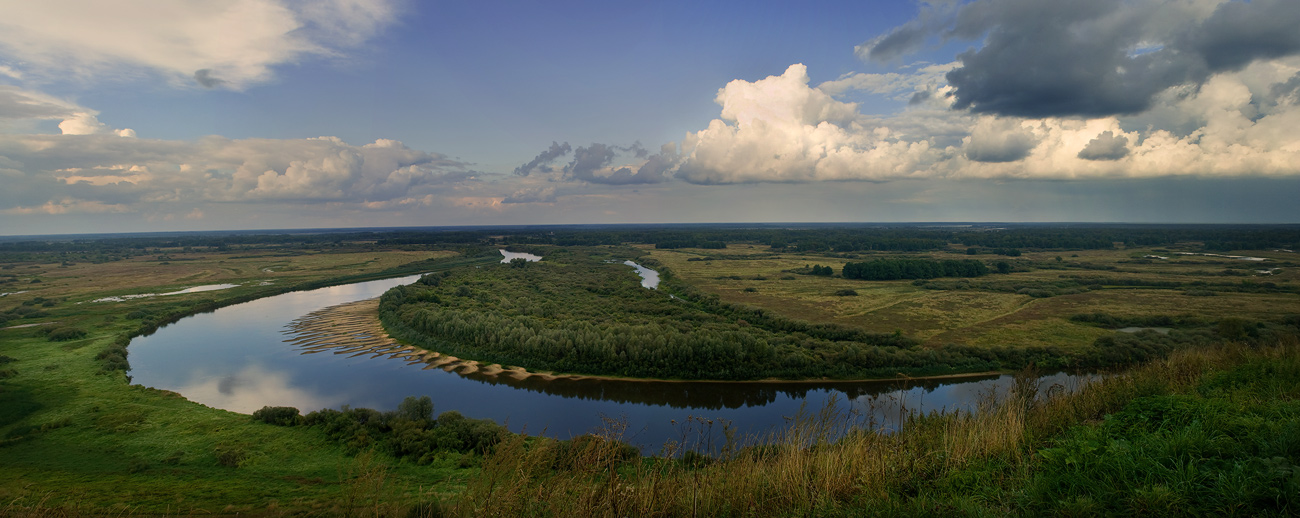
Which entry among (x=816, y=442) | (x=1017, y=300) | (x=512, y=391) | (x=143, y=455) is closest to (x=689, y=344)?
(x=512, y=391)

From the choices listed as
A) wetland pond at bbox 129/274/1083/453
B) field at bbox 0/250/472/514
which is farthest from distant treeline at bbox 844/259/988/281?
field at bbox 0/250/472/514

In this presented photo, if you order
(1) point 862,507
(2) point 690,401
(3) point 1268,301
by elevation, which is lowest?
(2) point 690,401

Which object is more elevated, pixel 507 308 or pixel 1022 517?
pixel 1022 517

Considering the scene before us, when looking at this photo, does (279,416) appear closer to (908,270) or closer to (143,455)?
(143,455)

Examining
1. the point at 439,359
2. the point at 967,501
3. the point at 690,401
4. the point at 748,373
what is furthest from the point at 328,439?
the point at 967,501

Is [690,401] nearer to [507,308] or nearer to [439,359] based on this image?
[439,359]

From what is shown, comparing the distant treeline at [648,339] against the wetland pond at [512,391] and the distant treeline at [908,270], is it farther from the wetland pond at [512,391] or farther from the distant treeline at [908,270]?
the distant treeline at [908,270]

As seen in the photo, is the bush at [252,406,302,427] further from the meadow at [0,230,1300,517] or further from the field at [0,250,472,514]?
the field at [0,250,472,514]

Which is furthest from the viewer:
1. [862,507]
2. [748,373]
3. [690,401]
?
[748,373]
